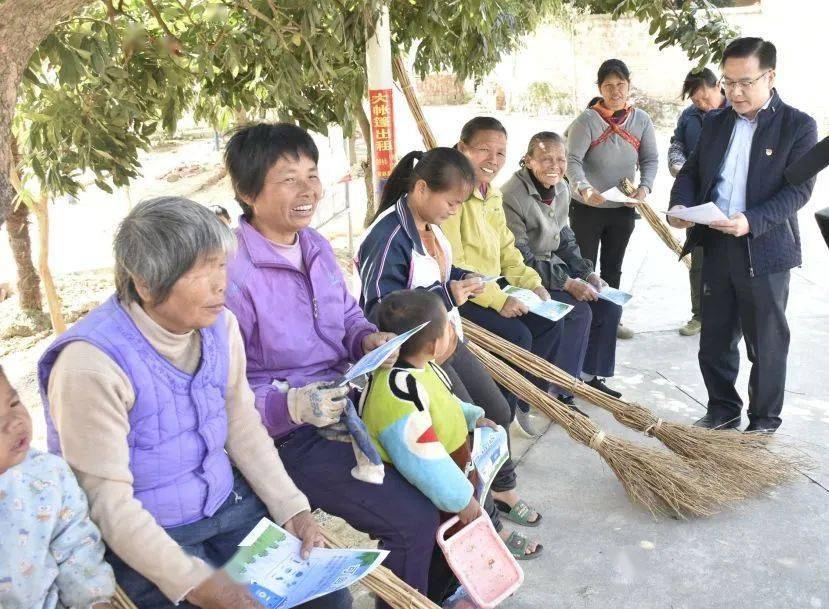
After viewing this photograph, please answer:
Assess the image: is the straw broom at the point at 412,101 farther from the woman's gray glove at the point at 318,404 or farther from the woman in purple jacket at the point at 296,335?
the woman's gray glove at the point at 318,404

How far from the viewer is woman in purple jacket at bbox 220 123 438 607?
2051mm

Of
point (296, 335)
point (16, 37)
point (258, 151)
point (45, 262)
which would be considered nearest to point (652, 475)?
point (296, 335)

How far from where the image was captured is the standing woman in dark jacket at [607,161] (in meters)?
4.38

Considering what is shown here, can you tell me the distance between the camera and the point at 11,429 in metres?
1.36

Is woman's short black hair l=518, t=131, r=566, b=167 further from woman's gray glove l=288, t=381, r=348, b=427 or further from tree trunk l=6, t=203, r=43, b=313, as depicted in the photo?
tree trunk l=6, t=203, r=43, b=313

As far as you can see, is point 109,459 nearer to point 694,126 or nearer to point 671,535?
point 671,535

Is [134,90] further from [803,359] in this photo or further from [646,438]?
[803,359]

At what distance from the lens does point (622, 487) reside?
307 cm

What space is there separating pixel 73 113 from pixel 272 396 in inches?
73.4

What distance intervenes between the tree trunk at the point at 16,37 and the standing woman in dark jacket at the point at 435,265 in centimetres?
120

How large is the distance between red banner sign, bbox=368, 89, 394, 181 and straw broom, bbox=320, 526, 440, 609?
2.46 m

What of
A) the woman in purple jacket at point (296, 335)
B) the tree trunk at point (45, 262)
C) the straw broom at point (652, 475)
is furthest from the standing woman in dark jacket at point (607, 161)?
the tree trunk at point (45, 262)

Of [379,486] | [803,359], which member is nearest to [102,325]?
[379,486]

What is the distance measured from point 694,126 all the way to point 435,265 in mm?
2559
